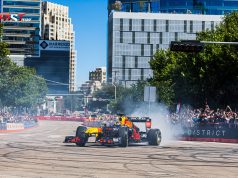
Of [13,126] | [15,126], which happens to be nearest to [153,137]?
[13,126]

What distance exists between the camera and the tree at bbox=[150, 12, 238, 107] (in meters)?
59.6

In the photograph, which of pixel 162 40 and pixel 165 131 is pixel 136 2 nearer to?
pixel 162 40

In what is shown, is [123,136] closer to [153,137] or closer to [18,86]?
[153,137]

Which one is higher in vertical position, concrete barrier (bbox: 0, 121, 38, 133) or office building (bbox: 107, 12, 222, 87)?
office building (bbox: 107, 12, 222, 87)

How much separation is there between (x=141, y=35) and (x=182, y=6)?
1314 centimetres

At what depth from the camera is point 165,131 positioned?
157 feet

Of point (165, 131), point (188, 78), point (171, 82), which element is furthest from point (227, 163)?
point (171, 82)

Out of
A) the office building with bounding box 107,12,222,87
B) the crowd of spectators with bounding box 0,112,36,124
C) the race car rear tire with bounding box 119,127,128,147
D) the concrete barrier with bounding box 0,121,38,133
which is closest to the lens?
the race car rear tire with bounding box 119,127,128,147

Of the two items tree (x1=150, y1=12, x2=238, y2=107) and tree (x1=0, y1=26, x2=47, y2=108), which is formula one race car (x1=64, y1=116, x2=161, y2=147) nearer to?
tree (x1=150, y1=12, x2=238, y2=107)

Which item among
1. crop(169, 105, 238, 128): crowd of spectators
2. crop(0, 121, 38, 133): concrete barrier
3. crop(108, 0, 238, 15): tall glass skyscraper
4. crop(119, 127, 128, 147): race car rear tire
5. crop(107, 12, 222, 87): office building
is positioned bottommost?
crop(0, 121, 38, 133): concrete barrier

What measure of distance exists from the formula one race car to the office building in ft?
417

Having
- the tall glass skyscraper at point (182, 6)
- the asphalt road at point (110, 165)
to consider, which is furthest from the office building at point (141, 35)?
the asphalt road at point (110, 165)

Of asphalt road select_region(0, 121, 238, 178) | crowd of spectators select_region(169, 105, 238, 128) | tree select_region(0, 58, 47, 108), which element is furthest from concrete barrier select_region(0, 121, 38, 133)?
asphalt road select_region(0, 121, 238, 178)

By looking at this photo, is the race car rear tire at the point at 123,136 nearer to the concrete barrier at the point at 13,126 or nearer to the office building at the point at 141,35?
the concrete barrier at the point at 13,126
